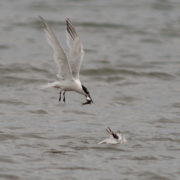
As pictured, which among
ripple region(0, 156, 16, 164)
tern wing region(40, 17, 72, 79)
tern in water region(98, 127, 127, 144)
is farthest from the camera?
tern in water region(98, 127, 127, 144)

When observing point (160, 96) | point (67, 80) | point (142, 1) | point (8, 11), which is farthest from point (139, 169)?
point (142, 1)

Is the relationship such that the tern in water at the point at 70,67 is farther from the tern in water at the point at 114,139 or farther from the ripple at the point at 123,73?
the ripple at the point at 123,73

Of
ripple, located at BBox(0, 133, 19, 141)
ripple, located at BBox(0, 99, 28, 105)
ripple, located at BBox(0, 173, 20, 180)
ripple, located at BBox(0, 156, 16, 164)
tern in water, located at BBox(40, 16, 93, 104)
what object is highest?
tern in water, located at BBox(40, 16, 93, 104)

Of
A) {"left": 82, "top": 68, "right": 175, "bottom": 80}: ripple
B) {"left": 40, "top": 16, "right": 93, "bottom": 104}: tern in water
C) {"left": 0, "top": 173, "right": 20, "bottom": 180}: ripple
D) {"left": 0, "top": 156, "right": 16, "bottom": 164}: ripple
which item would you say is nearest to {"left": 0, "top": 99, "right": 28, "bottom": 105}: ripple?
{"left": 40, "top": 16, "right": 93, "bottom": 104}: tern in water

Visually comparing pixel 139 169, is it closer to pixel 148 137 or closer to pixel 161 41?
pixel 148 137

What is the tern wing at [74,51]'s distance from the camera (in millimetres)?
11062

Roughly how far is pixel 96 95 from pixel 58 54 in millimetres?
4316

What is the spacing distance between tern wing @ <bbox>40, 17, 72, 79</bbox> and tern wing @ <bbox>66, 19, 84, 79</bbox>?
11.2 inches

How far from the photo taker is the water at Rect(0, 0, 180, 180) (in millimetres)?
9758

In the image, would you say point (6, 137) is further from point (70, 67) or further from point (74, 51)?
point (74, 51)

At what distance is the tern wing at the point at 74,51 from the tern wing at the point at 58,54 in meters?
0.29

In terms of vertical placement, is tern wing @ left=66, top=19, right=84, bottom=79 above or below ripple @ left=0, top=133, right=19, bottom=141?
above

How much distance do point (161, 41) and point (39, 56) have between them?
4.13 m

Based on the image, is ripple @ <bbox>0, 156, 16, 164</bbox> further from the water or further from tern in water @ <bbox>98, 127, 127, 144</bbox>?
tern in water @ <bbox>98, 127, 127, 144</bbox>
